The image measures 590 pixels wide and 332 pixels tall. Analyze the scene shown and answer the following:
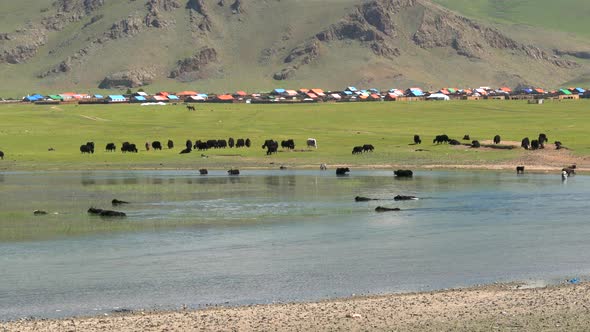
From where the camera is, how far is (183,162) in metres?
61.4

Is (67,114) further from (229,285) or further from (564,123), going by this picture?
(229,285)

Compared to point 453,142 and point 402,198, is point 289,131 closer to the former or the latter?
point 453,142

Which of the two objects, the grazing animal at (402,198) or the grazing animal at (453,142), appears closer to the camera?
the grazing animal at (402,198)

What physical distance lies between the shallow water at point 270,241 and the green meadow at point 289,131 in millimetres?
13060

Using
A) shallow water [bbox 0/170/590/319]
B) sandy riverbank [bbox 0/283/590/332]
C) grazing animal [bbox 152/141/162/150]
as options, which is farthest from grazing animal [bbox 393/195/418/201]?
grazing animal [bbox 152/141/162/150]

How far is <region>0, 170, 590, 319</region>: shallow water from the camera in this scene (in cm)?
2214

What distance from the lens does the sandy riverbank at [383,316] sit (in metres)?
17.9

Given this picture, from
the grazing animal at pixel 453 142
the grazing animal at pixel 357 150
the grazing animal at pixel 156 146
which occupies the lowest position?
the grazing animal at pixel 357 150

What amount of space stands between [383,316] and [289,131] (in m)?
71.1

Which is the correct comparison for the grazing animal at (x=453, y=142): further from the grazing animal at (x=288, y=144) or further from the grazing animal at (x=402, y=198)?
the grazing animal at (x=402, y=198)

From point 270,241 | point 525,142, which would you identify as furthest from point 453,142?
point 270,241

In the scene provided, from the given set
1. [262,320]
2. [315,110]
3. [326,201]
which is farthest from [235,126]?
[262,320]

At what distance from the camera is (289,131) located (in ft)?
294

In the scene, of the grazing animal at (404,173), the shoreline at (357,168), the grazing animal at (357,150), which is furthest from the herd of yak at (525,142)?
the grazing animal at (404,173)
